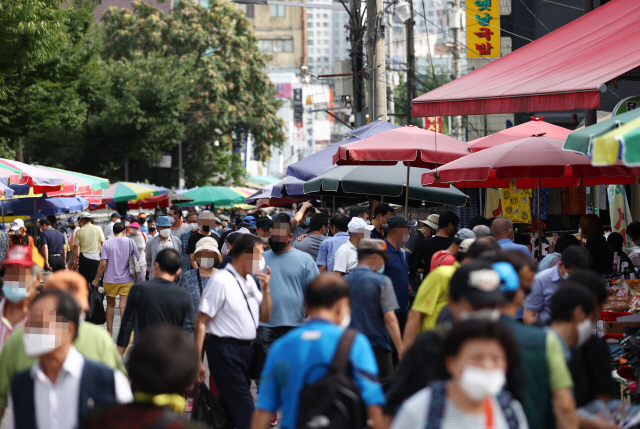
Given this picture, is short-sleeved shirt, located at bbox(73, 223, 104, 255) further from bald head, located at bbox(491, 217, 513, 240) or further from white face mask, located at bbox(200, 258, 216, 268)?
bald head, located at bbox(491, 217, 513, 240)

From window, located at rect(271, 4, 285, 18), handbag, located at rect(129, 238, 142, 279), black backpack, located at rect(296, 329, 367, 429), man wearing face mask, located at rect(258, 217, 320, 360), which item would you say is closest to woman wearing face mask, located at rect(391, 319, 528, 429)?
black backpack, located at rect(296, 329, 367, 429)

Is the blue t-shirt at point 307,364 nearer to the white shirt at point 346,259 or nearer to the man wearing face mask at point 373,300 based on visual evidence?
the man wearing face mask at point 373,300

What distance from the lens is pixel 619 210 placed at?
13.1 m

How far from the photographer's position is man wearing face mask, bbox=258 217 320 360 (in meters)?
6.81

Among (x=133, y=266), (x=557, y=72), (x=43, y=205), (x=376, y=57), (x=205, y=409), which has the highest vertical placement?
(x=376, y=57)

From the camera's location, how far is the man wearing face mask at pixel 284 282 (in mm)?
6809

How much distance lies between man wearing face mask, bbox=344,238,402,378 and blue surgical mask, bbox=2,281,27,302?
2397 millimetres

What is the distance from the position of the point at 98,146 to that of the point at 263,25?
54.5m

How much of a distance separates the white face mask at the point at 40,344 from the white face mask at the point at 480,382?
1.90 meters

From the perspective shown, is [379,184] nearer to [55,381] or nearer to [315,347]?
[315,347]

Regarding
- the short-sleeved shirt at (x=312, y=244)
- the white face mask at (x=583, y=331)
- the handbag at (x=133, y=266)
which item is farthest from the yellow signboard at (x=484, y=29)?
the white face mask at (x=583, y=331)

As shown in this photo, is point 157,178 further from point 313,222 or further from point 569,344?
point 569,344

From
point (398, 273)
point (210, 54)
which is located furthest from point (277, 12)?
point (398, 273)

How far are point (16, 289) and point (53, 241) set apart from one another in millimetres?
13284
